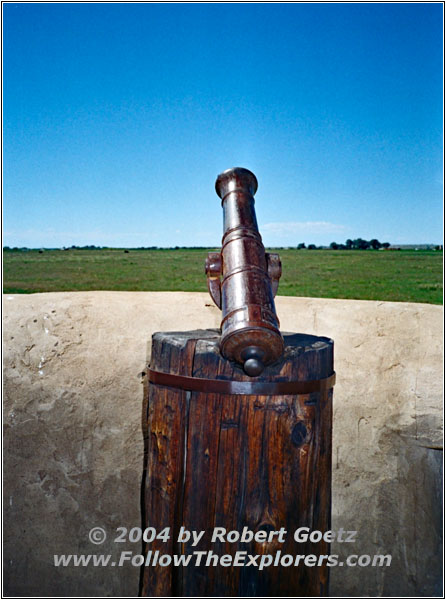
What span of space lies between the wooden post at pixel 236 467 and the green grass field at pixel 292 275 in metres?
2.97

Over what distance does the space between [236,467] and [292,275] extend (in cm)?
523

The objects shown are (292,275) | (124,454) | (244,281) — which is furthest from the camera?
(292,275)

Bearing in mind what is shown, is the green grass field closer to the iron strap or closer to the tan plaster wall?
the tan plaster wall

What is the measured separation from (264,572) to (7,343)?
339 cm

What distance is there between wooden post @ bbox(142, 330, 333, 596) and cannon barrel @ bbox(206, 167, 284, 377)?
0.12 meters

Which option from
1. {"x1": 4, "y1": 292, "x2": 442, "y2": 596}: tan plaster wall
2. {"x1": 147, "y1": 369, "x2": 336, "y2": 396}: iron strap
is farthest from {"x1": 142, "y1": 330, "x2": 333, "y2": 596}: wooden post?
{"x1": 4, "y1": 292, "x2": 442, "y2": 596}: tan plaster wall

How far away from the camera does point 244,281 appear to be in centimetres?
269

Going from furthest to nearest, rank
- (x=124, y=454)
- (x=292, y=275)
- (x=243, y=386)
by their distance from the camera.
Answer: (x=292, y=275) < (x=124, y=454) < (x=243, y=386)

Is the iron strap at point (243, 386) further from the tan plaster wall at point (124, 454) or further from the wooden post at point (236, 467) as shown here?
the tan plaster wall at point (124, 454)

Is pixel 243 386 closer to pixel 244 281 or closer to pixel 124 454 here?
pixel 244 281

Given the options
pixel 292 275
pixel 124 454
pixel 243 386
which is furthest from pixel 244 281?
pixel 292 275

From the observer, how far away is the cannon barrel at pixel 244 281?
2.46 m

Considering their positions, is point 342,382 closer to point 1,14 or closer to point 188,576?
point 188,576

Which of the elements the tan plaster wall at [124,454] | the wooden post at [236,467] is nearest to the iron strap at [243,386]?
the wooden post at [236,467]
